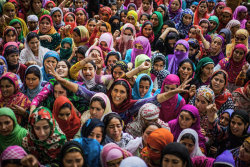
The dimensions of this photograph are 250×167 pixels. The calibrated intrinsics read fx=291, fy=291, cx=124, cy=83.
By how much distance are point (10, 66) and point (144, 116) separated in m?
2.38

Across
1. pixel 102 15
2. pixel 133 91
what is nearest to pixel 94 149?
pixel 133 91

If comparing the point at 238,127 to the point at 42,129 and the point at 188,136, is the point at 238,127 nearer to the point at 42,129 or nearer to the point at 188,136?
the point at 188,136

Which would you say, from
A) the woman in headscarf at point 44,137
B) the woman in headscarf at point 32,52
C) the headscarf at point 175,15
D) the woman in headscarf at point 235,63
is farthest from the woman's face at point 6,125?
the headscarf at point 175,15

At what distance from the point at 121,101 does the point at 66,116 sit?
78cm

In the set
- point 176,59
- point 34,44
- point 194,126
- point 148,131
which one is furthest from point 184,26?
point 148,131

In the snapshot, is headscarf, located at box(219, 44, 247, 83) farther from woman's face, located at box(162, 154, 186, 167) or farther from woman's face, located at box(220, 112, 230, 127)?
woman's face, located at box(162, 154, 186, 167)

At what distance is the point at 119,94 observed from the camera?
3.74 m

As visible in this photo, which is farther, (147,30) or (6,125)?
(147,30)

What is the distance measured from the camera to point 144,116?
3.49m

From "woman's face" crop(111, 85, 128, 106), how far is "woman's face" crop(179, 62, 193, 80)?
1.29 m

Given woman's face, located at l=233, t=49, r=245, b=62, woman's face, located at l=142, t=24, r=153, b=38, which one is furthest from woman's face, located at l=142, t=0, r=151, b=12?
woman's face, located at l=233, t=49, r=245, b=62

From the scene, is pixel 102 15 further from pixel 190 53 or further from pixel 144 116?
pixel 144 116

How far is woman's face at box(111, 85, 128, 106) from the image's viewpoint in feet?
12.3

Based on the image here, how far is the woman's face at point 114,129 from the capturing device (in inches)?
124
